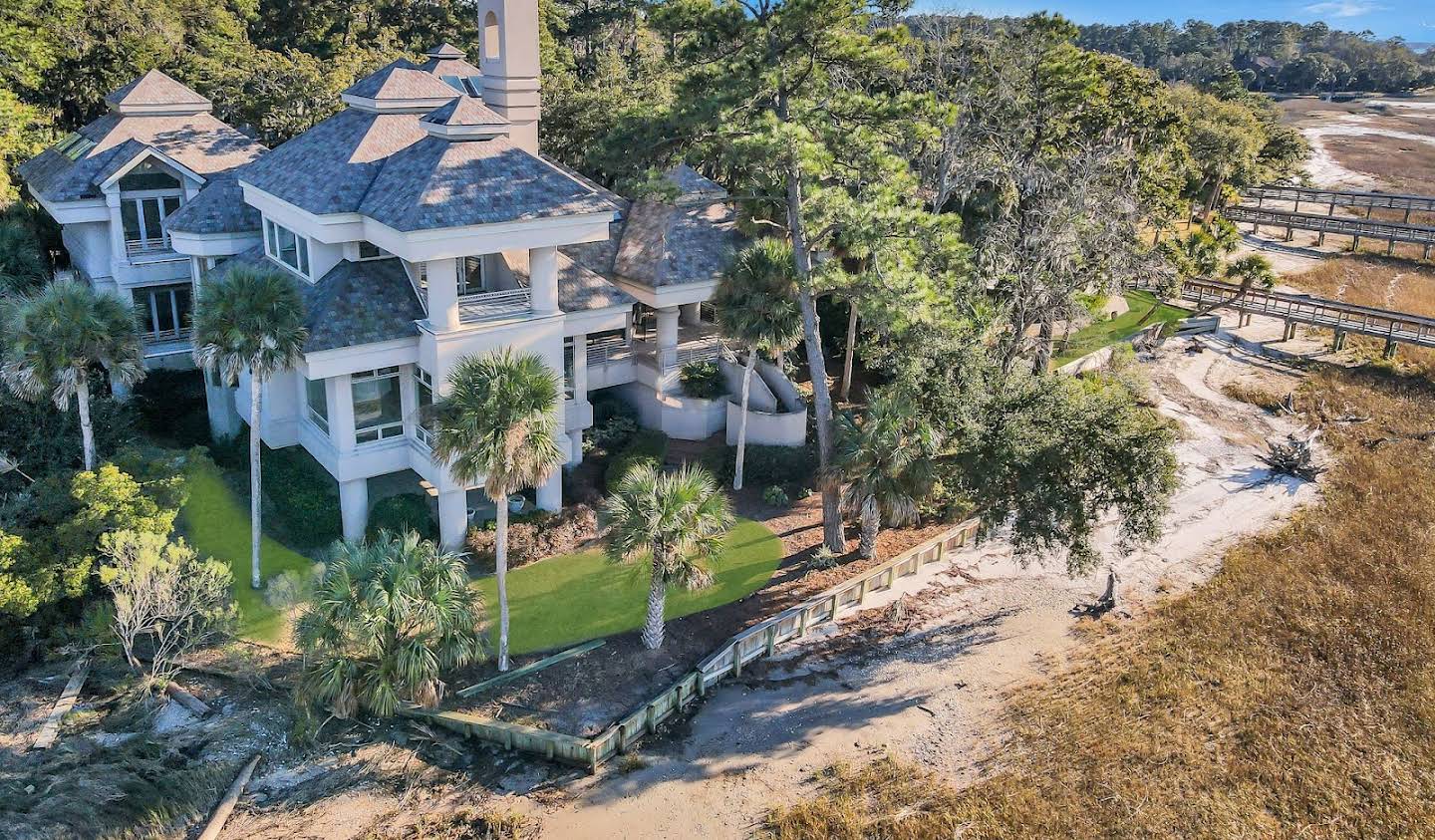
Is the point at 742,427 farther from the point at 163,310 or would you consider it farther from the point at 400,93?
the point at 163,310

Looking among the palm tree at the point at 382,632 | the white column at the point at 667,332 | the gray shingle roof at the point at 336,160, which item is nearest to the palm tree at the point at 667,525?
the palm tree at the point at 382,632

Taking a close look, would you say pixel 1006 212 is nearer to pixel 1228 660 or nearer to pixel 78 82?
pixel 1228 660

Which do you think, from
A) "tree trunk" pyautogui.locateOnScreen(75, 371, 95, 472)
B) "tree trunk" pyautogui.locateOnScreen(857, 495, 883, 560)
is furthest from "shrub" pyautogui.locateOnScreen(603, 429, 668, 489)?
"tree trunk" pyautogui.locateOnScreen(75, 371, 95, 472)

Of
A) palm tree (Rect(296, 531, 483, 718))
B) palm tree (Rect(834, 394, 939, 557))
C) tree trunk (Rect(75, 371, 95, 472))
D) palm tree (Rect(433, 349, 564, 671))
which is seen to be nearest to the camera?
palm tree (Rect(296, 531, 483, 718))

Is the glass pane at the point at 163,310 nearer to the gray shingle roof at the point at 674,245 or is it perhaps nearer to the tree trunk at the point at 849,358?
the gray shingle roof at the point at 674,245

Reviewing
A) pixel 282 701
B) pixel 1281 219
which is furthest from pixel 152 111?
pixel 1281 219

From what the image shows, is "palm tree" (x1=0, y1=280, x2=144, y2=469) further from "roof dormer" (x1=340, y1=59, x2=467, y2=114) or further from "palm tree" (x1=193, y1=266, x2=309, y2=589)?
"roof dormer" (x1=340, y1=59, x2=467, y2=114)

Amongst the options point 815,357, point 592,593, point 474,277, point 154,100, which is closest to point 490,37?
point 474,277

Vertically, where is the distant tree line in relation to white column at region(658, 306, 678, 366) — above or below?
above
